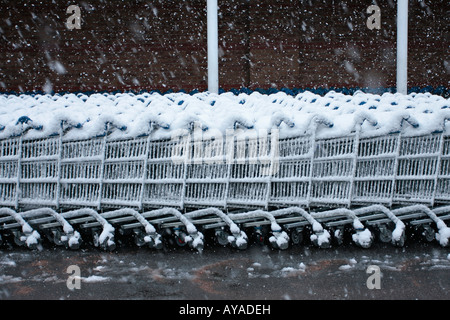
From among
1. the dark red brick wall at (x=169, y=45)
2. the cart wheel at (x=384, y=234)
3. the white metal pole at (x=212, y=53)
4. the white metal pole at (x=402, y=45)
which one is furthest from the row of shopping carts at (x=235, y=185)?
the dark red brick wall at (x=169, y=45)

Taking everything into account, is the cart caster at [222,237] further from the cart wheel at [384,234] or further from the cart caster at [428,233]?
the cart caster at [428,233]

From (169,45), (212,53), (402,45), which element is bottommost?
(212,53)

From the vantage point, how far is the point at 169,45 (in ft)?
42.9

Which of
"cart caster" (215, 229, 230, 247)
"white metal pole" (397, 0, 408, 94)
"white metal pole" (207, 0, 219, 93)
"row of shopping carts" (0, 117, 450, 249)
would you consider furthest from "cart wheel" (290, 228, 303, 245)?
"white metal pole" (397, 0, 408, 94)

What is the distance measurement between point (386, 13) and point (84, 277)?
1170 centimetres

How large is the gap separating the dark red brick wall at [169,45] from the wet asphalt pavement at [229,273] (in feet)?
30.4

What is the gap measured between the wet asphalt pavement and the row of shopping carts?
4.6 inches

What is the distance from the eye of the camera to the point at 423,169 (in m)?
3.94

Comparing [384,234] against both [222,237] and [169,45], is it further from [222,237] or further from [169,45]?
[169,45]

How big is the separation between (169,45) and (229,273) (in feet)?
33.8

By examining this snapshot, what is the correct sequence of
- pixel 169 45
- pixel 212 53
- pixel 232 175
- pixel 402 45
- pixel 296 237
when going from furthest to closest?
1. pixel 169 45
2. pixel 212 53
3. pixel 402 45
4. pixel 296 237
5. pixel 232 175

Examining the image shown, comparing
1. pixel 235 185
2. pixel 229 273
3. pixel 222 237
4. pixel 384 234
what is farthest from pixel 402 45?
pixel 229 273

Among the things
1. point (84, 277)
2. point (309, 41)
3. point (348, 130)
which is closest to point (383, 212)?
point (348, 130)

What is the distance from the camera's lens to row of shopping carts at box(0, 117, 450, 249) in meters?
3.87
